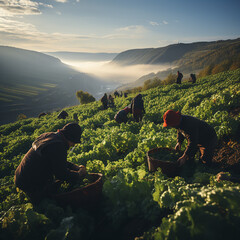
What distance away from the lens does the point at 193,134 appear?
4.07 m

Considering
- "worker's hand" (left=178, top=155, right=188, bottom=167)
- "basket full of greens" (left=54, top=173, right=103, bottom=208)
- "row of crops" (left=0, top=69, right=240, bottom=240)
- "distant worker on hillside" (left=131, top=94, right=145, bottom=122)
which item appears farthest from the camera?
"distant worker on hillside" (left=131, top=94, right=145, bottom=122)

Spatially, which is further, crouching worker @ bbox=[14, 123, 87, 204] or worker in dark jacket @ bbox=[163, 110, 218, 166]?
worker in dark jacket @ bbox=[163, 110, 218, 166]

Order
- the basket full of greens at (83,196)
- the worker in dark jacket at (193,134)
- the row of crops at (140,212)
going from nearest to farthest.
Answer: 1. the row of crops at (140,212)
2. the basket full of greens at (83,196)
3. the worker in dark jacket at (193,134)

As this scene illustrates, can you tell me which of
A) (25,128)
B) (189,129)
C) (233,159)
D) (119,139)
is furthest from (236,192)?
(25,128)

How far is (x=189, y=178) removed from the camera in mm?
3746

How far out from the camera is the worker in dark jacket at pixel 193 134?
4.00 meters

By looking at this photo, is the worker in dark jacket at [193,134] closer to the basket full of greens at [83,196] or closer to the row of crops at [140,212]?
the row of crops at [140,212]

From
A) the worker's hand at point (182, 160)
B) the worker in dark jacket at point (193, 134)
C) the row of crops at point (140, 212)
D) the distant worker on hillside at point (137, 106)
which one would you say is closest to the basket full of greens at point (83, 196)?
the row of crops at point (140, 212)

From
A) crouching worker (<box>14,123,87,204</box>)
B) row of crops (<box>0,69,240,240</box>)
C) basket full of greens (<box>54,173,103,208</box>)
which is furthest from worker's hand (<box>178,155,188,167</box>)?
crouching worker (<box>14,123,87,204</box>)

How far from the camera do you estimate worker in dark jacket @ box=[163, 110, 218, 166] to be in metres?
4.00

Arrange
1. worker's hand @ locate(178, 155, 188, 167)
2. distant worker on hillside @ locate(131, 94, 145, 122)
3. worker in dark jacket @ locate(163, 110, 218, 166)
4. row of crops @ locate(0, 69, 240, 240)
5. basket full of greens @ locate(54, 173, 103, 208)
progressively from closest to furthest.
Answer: row of crops @ locate(0, 69, 240, 240) → basket full of greens @ locate(54, 173, 103, 208) → worker's hand @ locate(178, 155, 188, 167) → worker in dark jacket @ locate(163, 110, 218, 166) → distant worker on hillside @ locate(131, 94, 145, 122)

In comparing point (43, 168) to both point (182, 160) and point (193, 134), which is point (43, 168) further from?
point (193, 134)

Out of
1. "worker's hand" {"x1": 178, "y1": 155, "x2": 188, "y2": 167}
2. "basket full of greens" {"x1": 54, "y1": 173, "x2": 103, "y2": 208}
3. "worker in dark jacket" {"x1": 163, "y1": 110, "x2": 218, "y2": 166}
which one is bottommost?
"basket full of greens" {"x1": 54, "y1": 173, "x2": 103, "y2": 208}

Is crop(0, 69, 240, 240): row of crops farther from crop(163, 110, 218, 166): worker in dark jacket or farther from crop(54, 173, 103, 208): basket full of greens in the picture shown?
crop(163, 110, 218, 166): worker in dark jacket
